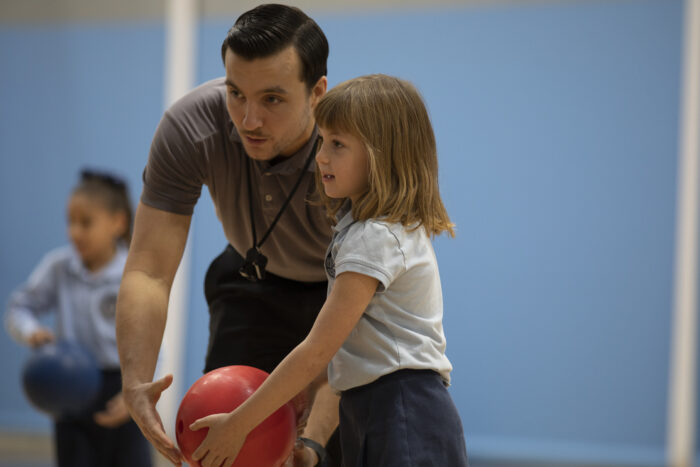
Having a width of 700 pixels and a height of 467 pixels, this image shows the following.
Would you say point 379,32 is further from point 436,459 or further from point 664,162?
point 436,459

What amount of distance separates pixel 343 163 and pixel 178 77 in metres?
4.21

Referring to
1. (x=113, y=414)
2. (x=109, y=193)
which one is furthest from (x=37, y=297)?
(x=113, y=414)

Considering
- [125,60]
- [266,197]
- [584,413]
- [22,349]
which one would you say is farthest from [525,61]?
[22,349]

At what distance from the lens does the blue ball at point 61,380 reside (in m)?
3.35

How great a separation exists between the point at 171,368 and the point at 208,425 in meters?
3.81

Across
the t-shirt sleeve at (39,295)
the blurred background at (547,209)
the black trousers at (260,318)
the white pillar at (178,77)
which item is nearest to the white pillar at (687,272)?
the blurred background at (547,209)

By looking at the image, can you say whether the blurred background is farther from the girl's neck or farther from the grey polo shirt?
the grey polo shirt

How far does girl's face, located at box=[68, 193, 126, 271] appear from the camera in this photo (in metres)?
3.79

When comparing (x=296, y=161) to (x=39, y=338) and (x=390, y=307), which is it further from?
(x=39, y=338)

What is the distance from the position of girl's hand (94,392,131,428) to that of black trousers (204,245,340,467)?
113 cm

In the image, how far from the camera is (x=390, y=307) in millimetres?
1668

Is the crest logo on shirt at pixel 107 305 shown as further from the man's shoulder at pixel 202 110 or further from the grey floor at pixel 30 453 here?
the man's shoulder at pixel 202 110

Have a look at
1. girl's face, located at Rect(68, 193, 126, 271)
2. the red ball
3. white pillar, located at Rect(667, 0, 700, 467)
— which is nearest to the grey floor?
white pillar, located at Rect(667, 0, 700, 467)

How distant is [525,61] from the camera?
528 centimetres
